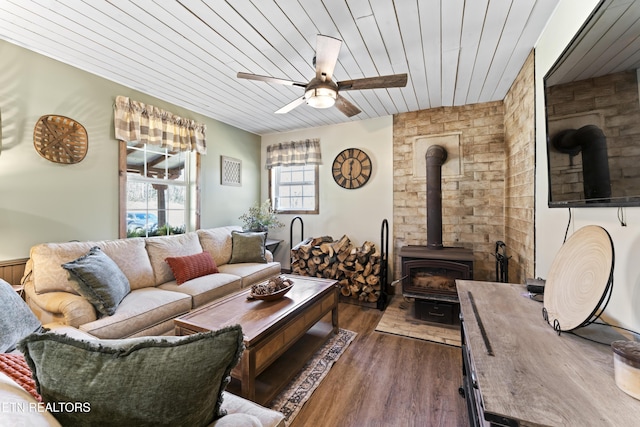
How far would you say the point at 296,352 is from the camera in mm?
2375

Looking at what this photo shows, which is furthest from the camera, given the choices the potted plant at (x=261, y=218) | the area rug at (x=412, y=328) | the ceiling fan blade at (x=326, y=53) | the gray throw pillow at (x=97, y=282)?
the potted plant at (x=261, y=218)

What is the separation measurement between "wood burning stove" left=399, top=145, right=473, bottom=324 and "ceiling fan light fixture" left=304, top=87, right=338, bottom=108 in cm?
191

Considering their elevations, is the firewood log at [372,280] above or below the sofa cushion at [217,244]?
below

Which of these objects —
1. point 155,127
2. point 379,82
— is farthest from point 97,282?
point 379,82

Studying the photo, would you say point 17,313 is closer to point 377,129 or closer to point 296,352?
point 296,352

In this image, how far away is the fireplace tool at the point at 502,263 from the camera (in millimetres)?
2743

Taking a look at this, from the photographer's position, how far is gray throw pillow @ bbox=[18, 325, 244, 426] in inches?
24.4

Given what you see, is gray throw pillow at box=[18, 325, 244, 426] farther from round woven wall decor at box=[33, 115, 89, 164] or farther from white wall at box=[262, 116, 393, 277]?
white wall at box=[262, 116, 393, 277]

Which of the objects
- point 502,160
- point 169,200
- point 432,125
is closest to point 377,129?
point 432,125

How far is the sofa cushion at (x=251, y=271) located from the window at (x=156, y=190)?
1.03 meters

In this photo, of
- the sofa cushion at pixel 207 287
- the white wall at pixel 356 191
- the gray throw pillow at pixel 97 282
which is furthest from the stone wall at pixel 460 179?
the gray throw pillow at pixel 97 282

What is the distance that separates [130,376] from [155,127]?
3.39 metres

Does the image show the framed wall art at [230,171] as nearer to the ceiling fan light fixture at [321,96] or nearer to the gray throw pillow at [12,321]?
the ceiling fan light fixture at [321,96]

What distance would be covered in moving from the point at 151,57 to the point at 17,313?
7.26 feet
